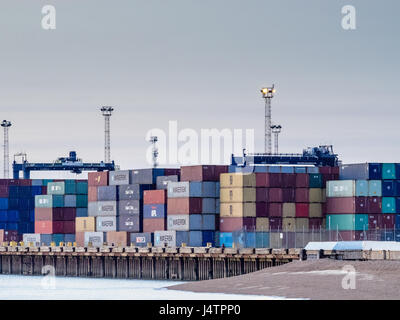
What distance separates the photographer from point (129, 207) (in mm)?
162500

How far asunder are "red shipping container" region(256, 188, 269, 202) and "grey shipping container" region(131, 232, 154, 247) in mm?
15166

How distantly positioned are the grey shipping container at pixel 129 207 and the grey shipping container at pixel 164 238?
752 centimetres

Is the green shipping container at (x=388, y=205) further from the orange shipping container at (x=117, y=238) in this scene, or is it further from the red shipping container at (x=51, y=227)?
the red shipping container at (x=51, y=227)

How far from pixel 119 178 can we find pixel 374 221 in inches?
1395

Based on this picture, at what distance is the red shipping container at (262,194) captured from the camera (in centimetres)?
14750

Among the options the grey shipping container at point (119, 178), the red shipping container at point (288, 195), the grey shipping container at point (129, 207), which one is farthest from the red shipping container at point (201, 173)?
the grey shipping container at point (119, 178)

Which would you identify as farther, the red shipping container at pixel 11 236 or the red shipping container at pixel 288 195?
the red shipping container at pixel 11 236

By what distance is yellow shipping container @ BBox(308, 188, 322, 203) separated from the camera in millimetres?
150250

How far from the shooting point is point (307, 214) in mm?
149250

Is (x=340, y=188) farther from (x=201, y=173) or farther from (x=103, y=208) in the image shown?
(x=103, y=208)

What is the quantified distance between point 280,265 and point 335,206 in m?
25.6

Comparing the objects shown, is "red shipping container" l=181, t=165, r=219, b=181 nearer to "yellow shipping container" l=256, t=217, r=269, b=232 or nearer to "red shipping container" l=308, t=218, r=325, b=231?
"yellow shipping container" l=256, t=217, r=269, b=232
